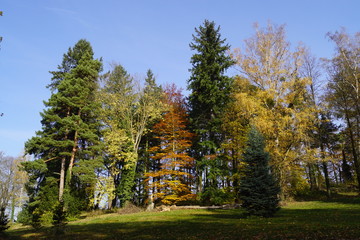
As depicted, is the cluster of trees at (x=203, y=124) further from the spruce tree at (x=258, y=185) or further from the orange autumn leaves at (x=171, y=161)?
the spruce tree at (x=258, y=185)

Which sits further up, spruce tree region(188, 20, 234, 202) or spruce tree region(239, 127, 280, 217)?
Result: spruce tree region(188, 20, 234, 202)

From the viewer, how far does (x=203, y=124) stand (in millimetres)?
28125

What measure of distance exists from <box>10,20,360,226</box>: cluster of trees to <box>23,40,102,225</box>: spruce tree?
0.39 feet

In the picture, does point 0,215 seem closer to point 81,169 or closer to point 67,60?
point 81,169

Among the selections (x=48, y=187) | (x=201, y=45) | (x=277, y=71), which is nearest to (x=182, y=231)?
(x=277, y=71)

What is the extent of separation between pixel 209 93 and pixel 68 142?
16.0m

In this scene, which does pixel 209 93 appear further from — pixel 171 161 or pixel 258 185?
pixel 258 185

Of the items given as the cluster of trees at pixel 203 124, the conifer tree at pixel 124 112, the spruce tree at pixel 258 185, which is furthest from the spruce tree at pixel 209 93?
the spruce tree at pixel 258 185

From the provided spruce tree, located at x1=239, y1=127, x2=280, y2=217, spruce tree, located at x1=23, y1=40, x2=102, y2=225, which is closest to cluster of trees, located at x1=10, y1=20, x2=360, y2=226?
spruce tree, located at x1=23, y1=40, x2=102, y2=225

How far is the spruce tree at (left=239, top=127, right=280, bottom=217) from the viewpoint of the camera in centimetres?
1362

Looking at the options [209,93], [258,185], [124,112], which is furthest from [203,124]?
[258,185]

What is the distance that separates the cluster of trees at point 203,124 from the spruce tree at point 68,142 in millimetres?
118

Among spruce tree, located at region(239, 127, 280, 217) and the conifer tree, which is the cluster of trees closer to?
the conifer tree

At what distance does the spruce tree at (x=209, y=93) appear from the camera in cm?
2591
